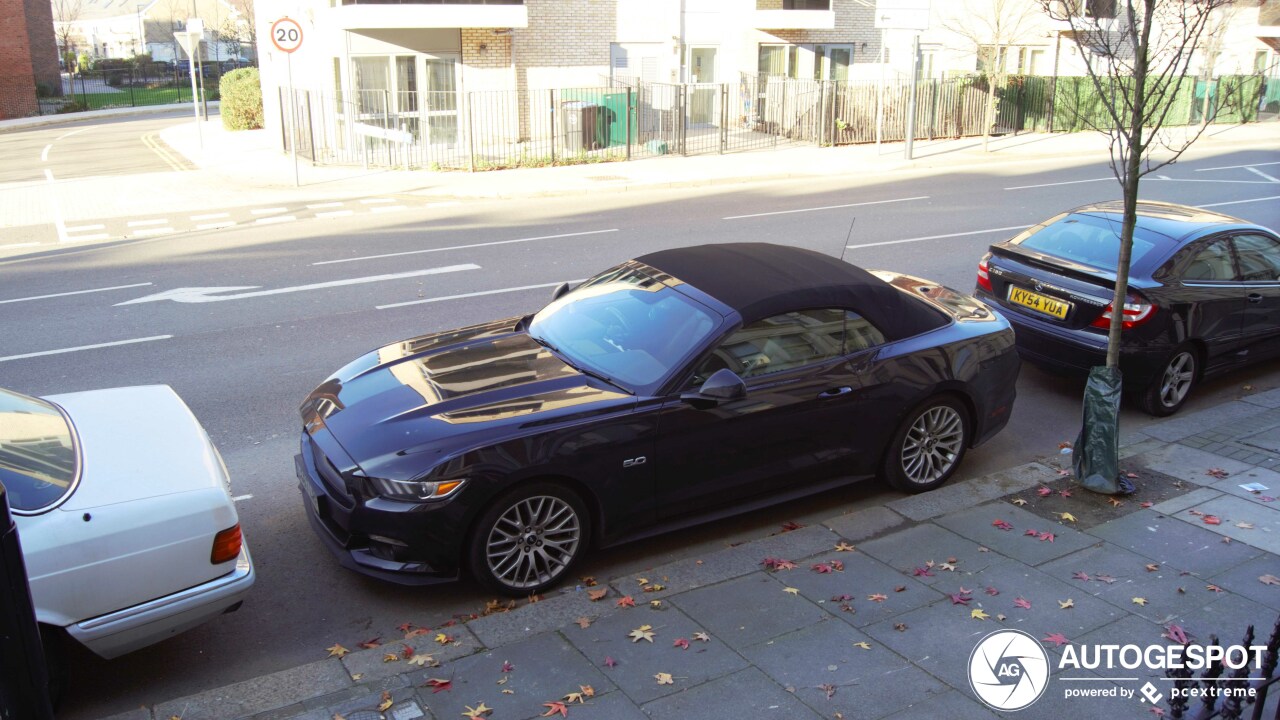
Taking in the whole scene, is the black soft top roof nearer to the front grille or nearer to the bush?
the front grille

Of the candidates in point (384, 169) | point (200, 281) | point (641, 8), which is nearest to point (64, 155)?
point (384, 169)

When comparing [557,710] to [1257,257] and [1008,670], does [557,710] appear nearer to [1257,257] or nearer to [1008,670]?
[1008,670]

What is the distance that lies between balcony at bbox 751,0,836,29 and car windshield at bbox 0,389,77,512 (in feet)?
90.3

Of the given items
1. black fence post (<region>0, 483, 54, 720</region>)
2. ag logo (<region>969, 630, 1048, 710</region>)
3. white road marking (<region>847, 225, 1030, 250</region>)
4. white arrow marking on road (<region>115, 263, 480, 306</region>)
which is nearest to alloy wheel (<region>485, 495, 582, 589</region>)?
ag logo (<region>969, 630, 1048, 710</region>)

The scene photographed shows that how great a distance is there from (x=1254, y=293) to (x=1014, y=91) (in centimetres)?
2460

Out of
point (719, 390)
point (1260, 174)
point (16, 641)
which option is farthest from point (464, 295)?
point (1260, 174)

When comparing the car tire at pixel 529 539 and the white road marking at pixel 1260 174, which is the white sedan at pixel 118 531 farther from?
the white road marking at pixel 1260 174

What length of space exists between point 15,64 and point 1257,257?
1786 inches

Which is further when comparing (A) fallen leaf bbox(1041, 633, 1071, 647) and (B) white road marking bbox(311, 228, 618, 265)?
(B) white road marking bbox(311, 228, 618, 265)

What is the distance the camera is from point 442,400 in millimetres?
5473

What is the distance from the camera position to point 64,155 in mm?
27422

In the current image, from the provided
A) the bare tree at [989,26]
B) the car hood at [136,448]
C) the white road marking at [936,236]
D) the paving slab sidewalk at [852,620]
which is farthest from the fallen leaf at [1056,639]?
the bare tree at [989,26]

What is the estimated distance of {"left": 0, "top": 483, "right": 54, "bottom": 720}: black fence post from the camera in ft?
7.76

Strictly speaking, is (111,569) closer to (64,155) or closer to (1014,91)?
(64,155)
